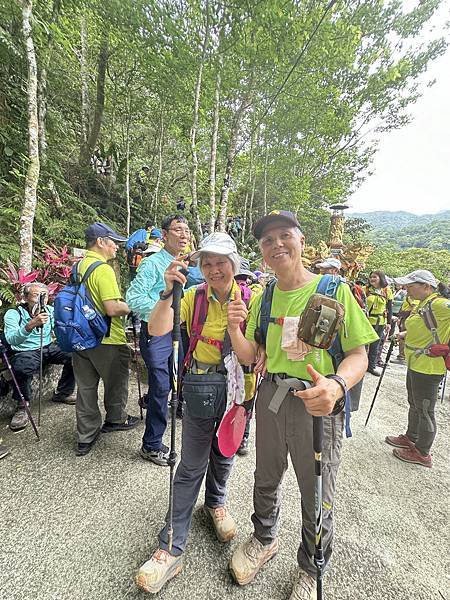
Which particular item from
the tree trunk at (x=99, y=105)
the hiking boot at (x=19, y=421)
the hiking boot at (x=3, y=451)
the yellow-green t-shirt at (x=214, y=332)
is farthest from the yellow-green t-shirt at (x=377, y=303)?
the tree trunk at (x=99, y=105)

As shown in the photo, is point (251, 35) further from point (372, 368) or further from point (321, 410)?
point (321, 410)

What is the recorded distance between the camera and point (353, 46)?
384 inches

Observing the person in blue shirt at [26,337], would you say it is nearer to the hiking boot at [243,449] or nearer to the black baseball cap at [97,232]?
the black baseball cap at [97,232]

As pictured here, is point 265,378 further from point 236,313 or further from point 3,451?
point 3,451

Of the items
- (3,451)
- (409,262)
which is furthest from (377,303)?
(409,262)

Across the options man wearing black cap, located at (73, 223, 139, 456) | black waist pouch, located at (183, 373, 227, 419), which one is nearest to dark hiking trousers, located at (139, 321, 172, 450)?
man wearing black cap, located at (73, 223, 139, 456)

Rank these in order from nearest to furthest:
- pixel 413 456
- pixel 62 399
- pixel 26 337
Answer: pixel 26 337 → pixel 413 456 → pixel 62 399

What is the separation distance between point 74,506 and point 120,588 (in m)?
0.89

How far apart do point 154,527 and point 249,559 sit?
80cm

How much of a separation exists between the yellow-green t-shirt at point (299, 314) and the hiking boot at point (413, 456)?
119 inches

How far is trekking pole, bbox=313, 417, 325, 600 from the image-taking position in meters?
1.49

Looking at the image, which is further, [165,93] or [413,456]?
[165,93]

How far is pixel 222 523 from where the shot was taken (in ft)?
7.24

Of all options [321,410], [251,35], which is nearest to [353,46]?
[251,35]
